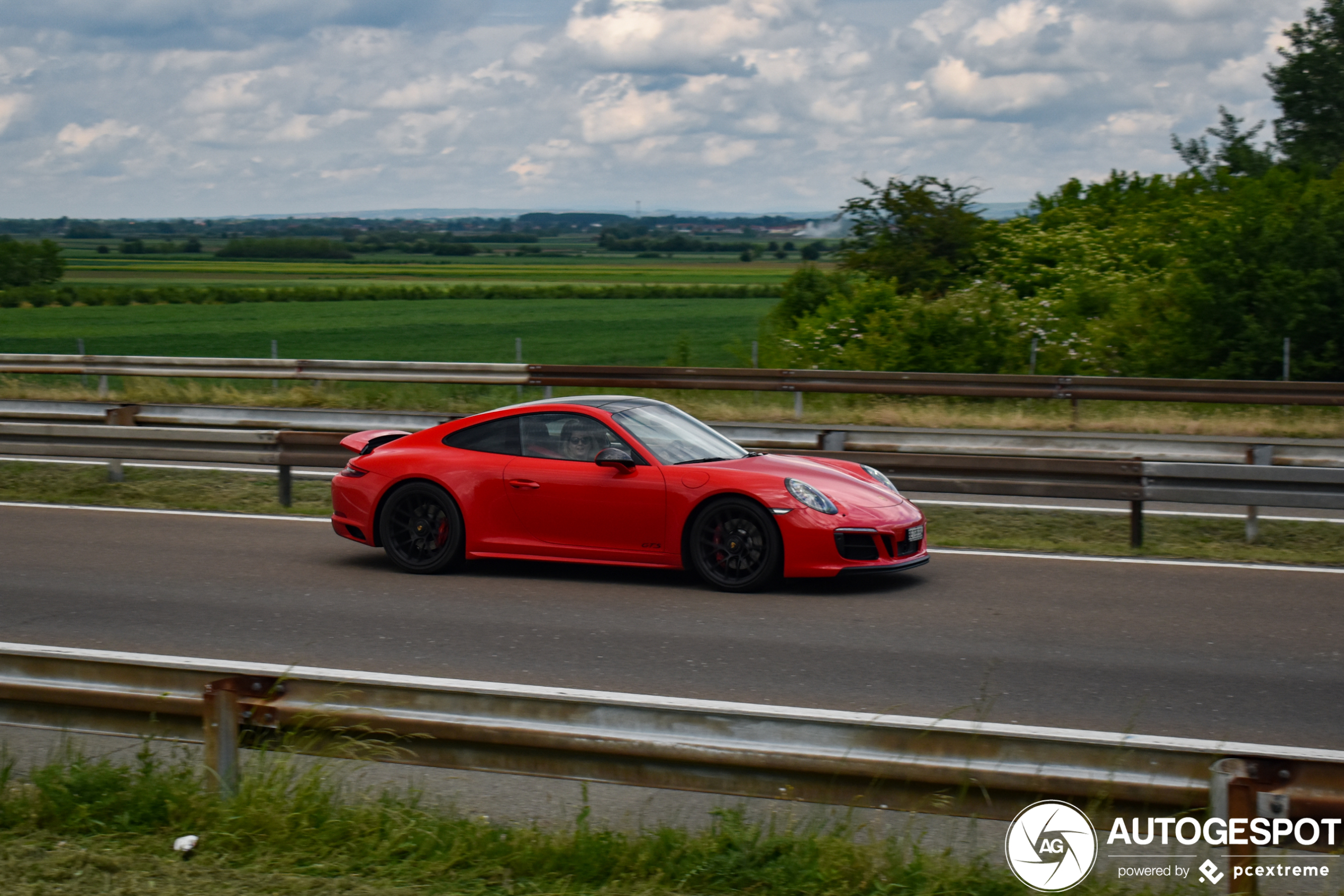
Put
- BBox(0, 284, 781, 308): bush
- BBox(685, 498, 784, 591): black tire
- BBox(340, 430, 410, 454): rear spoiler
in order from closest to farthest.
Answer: BBox(685, 498, 784, 591): black tire < BBox(340, 430, 410, 454): rear spoiler < BBox(0, 284, 781, 308): bush

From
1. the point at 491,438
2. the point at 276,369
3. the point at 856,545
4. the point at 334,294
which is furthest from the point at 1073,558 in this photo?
the point at 334,294

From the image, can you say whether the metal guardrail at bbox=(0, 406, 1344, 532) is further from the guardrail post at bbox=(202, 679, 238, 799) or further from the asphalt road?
the guardrail post at bbox=(202, 679, 238, 799)

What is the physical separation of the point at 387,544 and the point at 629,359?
34101 mm

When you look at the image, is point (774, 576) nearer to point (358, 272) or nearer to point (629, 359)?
point (629, 359)

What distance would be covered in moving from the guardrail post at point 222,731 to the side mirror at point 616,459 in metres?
4.71

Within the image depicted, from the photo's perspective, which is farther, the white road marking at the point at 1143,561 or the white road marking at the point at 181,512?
the white road marking at the point at 181,512

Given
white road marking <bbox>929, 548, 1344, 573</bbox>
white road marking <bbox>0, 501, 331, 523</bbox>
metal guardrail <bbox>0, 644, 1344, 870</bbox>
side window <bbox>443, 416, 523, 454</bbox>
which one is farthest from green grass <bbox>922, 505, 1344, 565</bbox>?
metal guardrail <bbox>0, 644, 1344, 870</bbox>

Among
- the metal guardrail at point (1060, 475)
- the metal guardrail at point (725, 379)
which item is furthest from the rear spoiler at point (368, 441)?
the metal guardrail at point (725, 379)

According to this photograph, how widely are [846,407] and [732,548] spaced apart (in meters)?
14.1

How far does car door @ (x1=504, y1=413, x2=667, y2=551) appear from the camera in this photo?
29.2 ft

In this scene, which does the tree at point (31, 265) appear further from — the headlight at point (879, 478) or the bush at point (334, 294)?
the headlight at point (879, 478)

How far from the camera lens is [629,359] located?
43.5m

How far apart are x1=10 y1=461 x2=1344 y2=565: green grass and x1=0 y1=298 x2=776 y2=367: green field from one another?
14.9m

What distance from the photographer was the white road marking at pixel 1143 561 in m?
9.71
